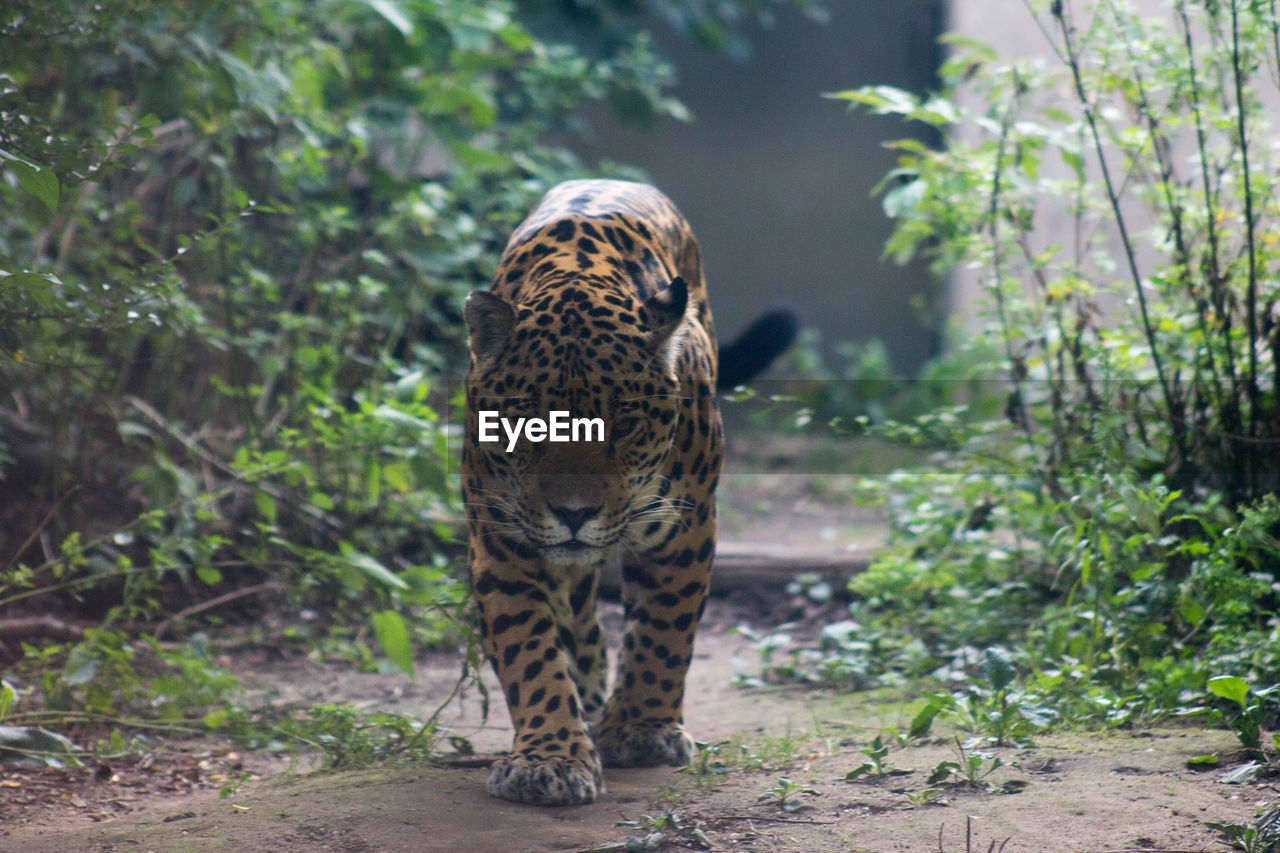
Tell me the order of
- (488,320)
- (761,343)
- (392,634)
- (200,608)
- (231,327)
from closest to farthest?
(488,320)
(392,634)
(200,608)
(231,327)
(761,343)

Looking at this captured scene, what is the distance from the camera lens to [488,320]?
3.18 m

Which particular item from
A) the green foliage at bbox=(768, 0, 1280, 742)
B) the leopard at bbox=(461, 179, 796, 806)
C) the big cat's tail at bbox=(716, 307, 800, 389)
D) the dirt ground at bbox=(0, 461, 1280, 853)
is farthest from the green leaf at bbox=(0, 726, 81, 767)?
the big cat's tail at bbox=(716, 307, 800, 389)

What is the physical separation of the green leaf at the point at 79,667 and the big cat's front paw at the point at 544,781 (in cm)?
137

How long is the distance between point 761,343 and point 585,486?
12.3 ft

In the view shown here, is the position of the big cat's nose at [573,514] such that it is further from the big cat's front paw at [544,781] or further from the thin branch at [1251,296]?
the thin branch at [1251,296]

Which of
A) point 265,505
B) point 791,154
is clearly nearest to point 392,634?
point 265,505

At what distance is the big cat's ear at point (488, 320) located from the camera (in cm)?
313

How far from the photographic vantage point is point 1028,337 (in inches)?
177

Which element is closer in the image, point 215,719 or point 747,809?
point 747,809

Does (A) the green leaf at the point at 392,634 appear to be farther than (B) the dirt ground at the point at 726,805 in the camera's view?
Yes

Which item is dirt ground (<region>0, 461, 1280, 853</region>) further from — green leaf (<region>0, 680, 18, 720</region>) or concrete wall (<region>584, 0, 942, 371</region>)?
concrete wall (<region>584, 0, 942, 371</region>)

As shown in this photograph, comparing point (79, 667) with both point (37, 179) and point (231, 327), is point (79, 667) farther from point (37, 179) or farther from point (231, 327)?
point (231, 327)

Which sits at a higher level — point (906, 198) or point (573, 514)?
point (906, 198)

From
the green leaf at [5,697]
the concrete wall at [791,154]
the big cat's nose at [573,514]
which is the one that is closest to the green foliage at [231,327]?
A: the green leaf at [5,697]
